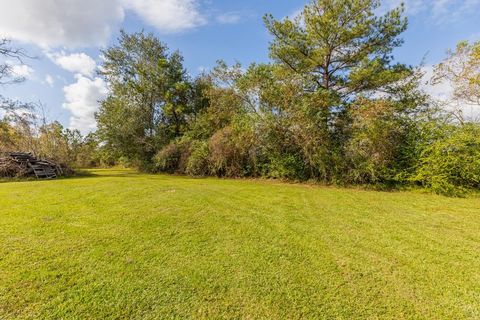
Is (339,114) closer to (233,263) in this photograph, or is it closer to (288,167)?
(288,167)

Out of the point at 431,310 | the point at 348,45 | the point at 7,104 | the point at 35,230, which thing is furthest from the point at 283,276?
the point at 348,45

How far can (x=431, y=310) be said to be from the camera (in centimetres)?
198

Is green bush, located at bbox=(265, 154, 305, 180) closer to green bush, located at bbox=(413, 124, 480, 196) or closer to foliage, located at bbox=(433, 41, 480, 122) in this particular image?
green bush, located at bbox=(413, 124, 480, 196)

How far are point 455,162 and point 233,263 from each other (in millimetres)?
8222

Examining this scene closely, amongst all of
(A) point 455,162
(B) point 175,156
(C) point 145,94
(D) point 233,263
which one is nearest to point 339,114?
(A) point 455,162

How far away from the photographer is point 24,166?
10500 millimetres

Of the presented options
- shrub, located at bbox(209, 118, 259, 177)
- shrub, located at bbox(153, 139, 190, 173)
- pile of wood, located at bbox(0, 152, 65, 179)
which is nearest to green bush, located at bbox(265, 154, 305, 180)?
shrub, located at bbox(209, 118, 259, 177)

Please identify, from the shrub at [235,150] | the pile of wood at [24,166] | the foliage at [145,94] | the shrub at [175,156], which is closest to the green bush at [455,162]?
the shrub at [235,150]

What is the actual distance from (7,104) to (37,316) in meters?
8.65

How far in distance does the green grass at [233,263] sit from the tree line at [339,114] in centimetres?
338

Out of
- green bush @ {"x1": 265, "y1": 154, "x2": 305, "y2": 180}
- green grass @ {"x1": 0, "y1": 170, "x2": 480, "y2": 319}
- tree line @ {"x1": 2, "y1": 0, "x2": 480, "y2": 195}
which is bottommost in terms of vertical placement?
green grass @ {"x1": 0, "y1": 170, "x2": 480, "y2": 319}

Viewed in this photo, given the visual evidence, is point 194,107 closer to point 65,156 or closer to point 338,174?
point 65,156

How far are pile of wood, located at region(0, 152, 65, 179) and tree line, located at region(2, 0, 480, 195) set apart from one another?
5.40 metres

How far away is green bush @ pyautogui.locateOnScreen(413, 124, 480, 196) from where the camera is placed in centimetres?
688
